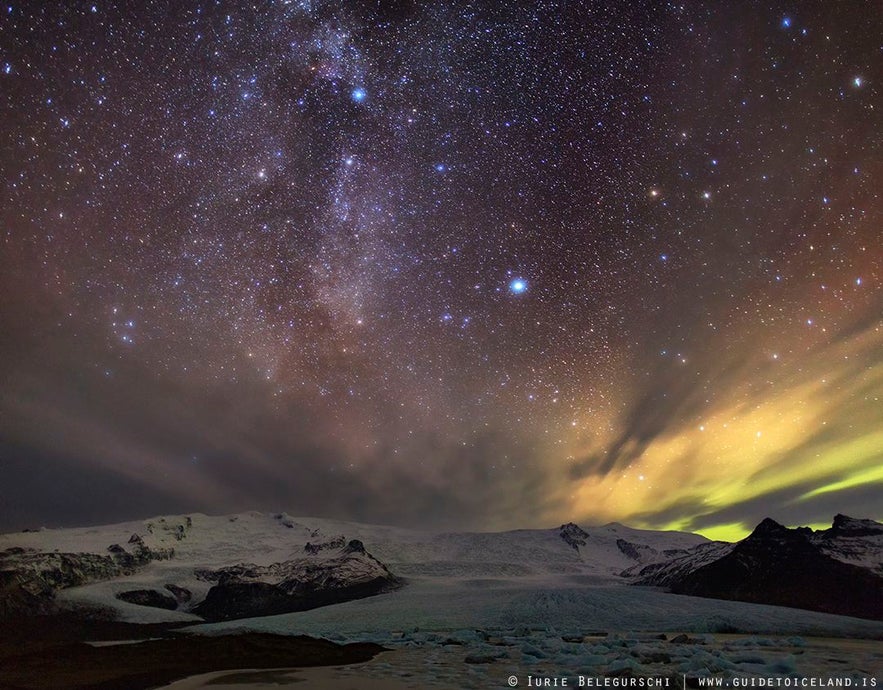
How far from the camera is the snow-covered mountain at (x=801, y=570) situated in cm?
2947

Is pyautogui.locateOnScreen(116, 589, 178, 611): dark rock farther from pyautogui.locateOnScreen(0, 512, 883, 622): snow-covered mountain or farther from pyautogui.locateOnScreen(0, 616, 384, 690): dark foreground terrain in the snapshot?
pyautogui.locateOnScreen(0, 616, 384, 690): dark foreground terrain

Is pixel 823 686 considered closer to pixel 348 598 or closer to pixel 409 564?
pixel 348 598

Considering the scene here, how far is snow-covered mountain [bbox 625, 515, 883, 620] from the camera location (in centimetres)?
2947

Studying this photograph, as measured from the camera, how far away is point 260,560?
78.1 metres

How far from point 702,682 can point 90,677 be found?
15.0m

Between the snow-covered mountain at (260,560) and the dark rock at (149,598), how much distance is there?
13 cm

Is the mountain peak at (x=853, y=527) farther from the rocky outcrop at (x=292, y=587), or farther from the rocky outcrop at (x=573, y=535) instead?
the rocky outcrop at (x=573, y=535)

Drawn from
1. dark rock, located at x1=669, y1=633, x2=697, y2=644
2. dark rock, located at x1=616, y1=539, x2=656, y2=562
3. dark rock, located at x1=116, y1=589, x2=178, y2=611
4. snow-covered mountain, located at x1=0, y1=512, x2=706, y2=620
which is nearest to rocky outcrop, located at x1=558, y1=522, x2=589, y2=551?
snow-covered mountain, located at x1=0, y1=512, x2=706, y2=620

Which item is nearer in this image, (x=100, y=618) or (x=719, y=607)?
(x=719, y=607)

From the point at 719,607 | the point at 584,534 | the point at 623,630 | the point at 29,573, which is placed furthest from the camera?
the point at 584,534

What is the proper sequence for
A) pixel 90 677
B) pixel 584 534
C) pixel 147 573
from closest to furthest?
pixel 90 677 < pixel 147 573 < pixel 584 534

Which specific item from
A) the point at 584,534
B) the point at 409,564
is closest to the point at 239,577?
the point at 409,564

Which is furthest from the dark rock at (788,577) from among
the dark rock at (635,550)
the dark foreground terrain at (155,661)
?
the dark rock at (635,550)

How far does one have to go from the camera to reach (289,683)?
931 cm
